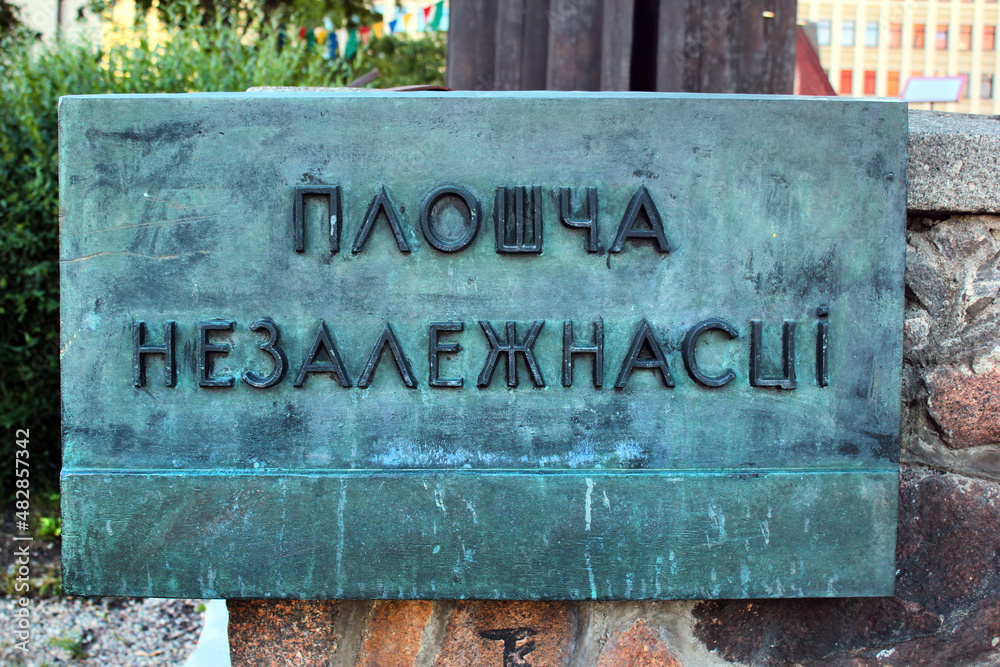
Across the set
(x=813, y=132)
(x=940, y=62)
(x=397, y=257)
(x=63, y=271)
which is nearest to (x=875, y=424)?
(x=813, y=132)

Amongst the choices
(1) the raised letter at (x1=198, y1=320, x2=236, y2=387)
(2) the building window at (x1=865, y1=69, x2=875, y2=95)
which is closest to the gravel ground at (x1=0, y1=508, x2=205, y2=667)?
(1) the raised letter at (x1=198, y1=320, x2=236, y2=387)

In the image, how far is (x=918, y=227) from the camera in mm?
1540

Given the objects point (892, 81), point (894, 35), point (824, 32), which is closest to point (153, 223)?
point (824, 32)

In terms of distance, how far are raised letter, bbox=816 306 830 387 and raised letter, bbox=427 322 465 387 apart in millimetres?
663

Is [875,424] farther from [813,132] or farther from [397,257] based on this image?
[397,257]

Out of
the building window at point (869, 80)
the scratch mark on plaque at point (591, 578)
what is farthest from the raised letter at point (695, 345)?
the building window at point (869, 80)

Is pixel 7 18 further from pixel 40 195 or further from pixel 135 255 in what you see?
pixel 135 255

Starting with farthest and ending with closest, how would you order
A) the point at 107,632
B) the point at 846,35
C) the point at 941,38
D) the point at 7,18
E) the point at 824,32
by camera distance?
1. the point at 941,38
2. the point at 846,35
3. the point at 824,32
4. the point at 7,18
5. the point at 107,632

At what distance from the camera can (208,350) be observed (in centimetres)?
142

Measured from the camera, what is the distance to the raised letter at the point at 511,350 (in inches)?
56.2

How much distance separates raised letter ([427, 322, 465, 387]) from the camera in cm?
143

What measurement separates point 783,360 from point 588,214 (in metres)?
0.46

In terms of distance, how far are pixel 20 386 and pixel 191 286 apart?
10.4 feet

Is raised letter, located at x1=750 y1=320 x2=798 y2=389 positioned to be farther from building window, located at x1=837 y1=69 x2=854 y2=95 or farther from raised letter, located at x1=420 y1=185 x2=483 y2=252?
building window, located at x1=837 y1=69 x2=854 y2=95
